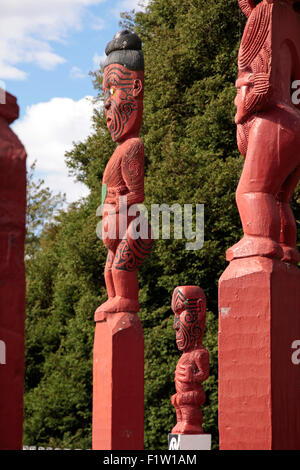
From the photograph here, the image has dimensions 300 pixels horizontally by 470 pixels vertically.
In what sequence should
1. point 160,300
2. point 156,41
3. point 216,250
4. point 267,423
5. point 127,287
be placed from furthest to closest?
1. point 156,41
2. point 160,300
3. point 216,250
4. point 127,287
5. point 267,423

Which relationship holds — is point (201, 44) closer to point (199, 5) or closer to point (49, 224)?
point (199, 5)

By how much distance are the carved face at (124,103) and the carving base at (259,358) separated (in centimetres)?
373

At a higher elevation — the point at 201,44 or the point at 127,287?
the point at 201,44

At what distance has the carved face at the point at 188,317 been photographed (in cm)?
1012

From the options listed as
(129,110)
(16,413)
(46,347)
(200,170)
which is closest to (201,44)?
(200,170)

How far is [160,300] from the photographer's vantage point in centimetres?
1658

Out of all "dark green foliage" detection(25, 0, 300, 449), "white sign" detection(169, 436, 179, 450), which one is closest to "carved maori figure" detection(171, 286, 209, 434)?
"white sign" detection(169, 436, 179, 450)

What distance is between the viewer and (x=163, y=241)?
1561cm

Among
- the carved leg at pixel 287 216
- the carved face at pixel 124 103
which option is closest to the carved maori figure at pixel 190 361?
the carved face at pixel 124 103

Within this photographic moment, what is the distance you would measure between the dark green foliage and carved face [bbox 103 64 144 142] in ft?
Result: 24.0

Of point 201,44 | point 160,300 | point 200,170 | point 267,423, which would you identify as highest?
point 201,44

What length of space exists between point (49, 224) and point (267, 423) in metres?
22.0

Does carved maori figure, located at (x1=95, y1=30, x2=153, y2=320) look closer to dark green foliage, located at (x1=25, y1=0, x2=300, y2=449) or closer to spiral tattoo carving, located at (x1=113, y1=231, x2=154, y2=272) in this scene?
spiral tattoo carving, located at (x1=113, y1=231, x2=154, y2=272)

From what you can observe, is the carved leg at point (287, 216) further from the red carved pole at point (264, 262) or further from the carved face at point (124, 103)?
the carved face at point (124, 103)
